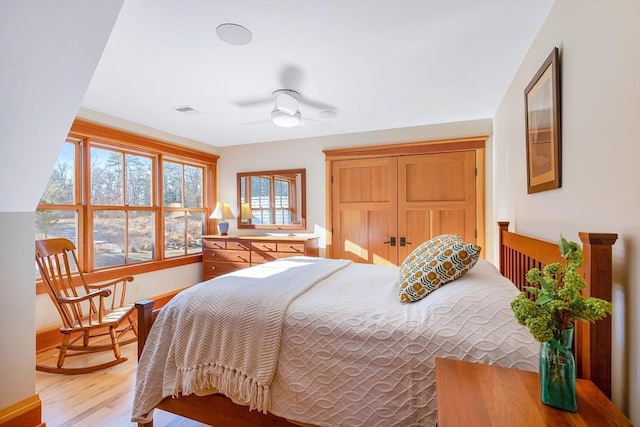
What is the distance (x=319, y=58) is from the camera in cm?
216

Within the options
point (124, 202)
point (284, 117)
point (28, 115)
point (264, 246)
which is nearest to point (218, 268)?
point (264, 246)

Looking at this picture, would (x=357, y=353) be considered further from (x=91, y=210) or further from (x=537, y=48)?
(x=91, y=210)

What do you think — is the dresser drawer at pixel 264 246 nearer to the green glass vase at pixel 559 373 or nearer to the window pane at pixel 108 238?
the window pane at pixel 108 238

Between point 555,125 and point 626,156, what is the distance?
604 mm

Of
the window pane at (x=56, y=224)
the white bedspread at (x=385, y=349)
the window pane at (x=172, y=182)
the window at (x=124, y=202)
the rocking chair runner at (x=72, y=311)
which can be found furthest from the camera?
the window pane at (x=172, y=182)

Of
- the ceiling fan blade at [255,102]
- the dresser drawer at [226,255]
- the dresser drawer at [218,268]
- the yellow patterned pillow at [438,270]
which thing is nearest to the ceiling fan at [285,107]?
the ceiling fan blade at [255,102]

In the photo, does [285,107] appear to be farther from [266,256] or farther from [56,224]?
[56,224]

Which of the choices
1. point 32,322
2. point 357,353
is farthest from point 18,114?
point 357,353

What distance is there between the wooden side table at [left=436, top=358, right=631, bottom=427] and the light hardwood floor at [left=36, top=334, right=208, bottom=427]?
5.40ft

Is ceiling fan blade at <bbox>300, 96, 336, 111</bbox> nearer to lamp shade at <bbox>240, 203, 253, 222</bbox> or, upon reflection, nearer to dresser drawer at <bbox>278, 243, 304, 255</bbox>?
dresser drawer at <bbox>278, 243, 304, 255</bbox>

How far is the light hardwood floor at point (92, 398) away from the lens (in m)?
1.86

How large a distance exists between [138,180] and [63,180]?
31.8 inches

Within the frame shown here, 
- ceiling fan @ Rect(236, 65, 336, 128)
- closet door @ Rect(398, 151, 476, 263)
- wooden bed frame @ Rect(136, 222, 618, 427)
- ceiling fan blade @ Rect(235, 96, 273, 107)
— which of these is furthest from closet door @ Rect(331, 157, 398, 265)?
wooden bed frame @ Rect(136, 222, 618, 427)

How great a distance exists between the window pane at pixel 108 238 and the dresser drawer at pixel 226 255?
3.59 feet
